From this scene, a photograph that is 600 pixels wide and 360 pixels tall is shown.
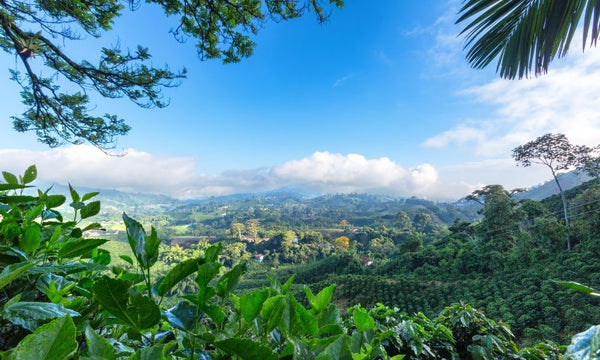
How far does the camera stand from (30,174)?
0.80m

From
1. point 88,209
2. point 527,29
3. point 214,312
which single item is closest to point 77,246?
point 88,209

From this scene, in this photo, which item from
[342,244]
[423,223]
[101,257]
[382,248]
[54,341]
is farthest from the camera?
[423,223]

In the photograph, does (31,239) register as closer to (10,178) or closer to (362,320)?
(10,178)

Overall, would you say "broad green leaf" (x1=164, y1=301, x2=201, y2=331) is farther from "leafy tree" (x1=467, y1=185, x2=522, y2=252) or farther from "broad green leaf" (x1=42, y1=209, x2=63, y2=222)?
"leafy tree" (x1=467, y1=185, x2=522, y2=252)

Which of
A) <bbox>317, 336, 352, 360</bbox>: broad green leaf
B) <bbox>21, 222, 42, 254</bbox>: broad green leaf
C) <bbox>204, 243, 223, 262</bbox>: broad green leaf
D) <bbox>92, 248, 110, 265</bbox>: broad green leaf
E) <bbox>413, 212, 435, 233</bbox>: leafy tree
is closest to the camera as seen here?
<bbox>317, 336, 352, 360</bbox>: broad green leaf

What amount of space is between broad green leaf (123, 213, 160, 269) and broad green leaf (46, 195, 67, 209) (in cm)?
57

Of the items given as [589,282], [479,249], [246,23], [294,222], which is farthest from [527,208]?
[294,222]

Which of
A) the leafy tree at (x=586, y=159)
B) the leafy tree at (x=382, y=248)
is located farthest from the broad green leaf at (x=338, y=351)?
the leafy tree at (x=382, y=248)

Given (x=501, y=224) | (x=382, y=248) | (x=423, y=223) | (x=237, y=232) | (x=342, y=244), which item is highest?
(x=501, y=224)

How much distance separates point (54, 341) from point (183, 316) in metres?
0.17

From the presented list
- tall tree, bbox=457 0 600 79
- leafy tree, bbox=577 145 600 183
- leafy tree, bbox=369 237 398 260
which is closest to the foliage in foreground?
tall tree, bbox=457 0 600 79

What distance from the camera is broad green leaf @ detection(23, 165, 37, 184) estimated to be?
0.79 metres

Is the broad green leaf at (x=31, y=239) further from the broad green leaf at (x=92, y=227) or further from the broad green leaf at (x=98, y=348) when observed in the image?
the broad green leaf at (x=98, y=348)

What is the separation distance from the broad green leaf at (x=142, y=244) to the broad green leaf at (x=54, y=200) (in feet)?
1.87
